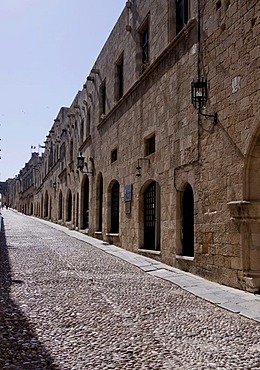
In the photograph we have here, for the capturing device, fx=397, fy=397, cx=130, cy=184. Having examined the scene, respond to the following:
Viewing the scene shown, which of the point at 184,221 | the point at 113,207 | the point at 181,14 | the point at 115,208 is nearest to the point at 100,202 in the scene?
the point at 113,207

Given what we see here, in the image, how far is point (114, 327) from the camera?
412cm

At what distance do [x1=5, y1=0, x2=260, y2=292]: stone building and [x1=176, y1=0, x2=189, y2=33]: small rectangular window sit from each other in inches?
1.1

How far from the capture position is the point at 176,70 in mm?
8641

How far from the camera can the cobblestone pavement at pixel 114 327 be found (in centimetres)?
321

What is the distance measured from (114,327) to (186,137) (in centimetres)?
474

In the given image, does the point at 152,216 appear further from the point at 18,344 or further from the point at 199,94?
the point at 18,344

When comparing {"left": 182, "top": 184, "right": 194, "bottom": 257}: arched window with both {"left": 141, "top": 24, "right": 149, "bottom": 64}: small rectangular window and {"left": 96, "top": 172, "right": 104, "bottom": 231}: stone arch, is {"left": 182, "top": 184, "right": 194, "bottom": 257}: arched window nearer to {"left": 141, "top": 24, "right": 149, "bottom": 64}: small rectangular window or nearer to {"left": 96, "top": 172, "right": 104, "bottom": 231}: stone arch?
{"left": 141, "top": 24, "right": 149, "bottom": 64}: small rectangular window

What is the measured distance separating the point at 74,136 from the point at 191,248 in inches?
626

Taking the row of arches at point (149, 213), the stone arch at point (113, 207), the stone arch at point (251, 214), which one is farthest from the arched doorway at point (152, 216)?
the stone arch at point (251, 214)

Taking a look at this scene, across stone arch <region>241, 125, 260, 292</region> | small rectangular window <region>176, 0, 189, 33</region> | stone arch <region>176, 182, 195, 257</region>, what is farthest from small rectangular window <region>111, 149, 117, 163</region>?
stone arch <region>241, 125, 260, 292</region>

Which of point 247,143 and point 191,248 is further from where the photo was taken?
point 191,248

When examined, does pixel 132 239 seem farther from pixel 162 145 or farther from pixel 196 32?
pixel 196 32

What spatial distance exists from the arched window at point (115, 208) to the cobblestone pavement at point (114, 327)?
258 inches

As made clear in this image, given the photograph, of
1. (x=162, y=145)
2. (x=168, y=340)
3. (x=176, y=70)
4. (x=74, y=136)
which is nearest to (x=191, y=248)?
(x=162, y=145)
